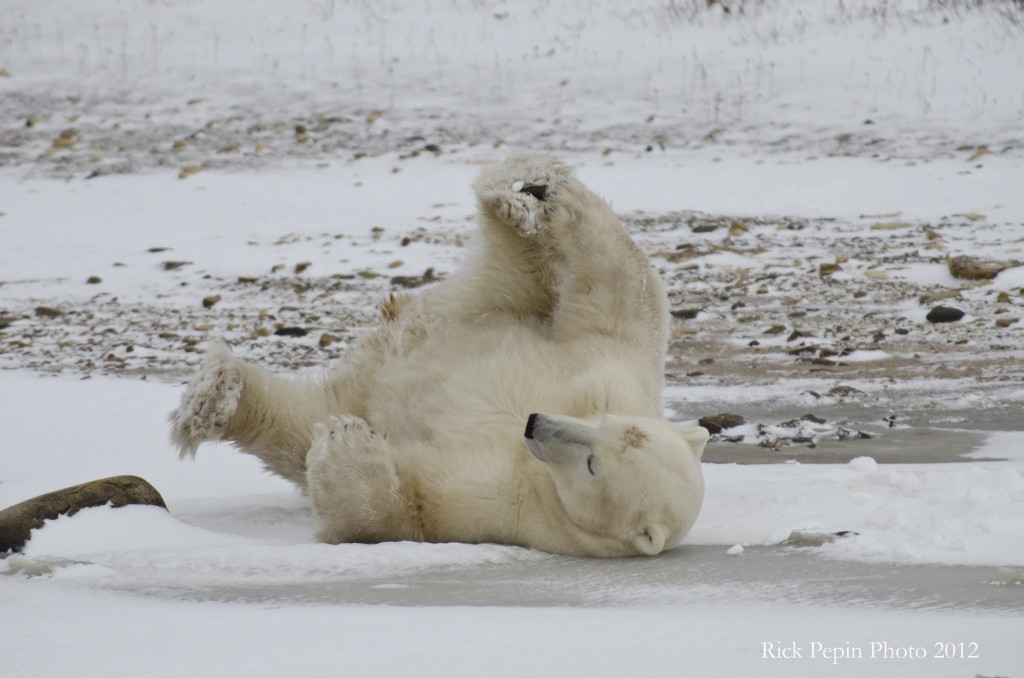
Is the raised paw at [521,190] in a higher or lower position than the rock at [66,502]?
higher

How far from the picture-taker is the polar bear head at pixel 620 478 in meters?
2.89

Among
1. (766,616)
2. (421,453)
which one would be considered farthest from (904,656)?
(421,453)

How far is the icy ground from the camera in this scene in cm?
199

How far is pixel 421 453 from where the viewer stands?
3.26 m

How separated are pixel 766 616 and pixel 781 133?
12.1 meters

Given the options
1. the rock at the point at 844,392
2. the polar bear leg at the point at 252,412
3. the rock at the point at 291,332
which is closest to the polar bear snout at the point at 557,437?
the polar bear leg at the point at 252,412

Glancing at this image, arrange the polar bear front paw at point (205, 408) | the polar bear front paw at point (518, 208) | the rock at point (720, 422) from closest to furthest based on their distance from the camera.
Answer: the polar bear front paw at point (205, 408)
the polar bear front paw at point (518, 208)
the rock at point (720, 422)

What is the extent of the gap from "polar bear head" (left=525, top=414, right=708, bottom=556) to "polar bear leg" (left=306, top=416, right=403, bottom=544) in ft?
1.43

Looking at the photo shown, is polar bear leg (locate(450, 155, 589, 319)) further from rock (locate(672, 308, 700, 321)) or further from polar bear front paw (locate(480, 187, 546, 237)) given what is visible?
rock (locate(672, 308, 700, 321))

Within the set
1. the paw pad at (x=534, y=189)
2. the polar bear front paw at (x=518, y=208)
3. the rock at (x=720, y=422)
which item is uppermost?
the paw pad at (x=534, y=189)

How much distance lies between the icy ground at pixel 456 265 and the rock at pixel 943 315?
0.30ft

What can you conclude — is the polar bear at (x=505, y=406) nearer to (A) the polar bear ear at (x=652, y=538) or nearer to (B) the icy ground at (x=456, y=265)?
(A) the polar bear ear at (x=652, y=538)

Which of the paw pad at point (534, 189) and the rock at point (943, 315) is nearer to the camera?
the paw pad at point (534, 189)

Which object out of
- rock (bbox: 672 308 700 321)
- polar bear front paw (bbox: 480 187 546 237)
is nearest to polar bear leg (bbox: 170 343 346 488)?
polar bear front paw (bbox: 480 187 546 237)
